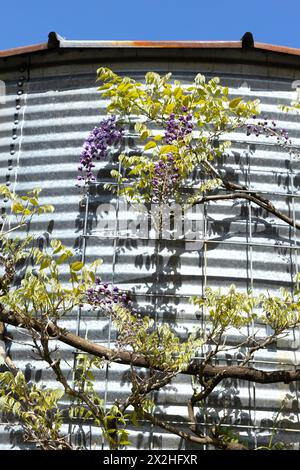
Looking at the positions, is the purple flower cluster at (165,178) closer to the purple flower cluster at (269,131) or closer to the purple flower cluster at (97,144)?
the purple flower cluster at (97,144)

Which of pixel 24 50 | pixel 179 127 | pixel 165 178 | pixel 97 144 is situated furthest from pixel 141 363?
pixel 24 50

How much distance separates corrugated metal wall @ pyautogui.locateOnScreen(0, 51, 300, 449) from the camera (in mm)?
4363

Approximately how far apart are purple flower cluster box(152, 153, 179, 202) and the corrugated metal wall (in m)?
0.41

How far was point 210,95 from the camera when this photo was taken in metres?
4.41

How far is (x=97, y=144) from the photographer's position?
193 inches

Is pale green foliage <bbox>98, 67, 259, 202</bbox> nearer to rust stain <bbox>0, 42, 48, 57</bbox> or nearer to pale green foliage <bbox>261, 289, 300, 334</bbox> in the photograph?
rust stain <bbox>0, 42, 48, 57</bbox>

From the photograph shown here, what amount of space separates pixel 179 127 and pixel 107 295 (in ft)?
4.41

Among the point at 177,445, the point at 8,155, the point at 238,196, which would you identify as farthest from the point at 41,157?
the point at 177,445

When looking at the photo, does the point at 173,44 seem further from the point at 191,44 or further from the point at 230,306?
the point at 230,306

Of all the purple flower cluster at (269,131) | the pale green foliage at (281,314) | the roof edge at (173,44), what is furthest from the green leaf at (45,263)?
the roof edge at (173,44)

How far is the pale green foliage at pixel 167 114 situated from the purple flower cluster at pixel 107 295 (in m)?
0.68

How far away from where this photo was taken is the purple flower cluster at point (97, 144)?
4.88 meters

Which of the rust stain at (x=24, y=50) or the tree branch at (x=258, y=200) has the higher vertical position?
the rust stain at (x=24, y=50)
